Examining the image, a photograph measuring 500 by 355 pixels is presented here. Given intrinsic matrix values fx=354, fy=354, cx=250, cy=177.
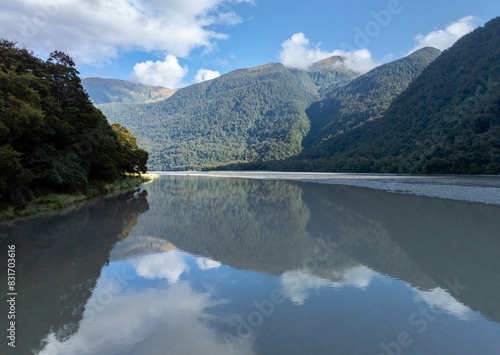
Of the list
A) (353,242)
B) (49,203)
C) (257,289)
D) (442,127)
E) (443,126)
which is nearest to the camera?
(257,289)

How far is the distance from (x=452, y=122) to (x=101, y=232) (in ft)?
343

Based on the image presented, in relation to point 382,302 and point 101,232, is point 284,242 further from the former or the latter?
point 101,232

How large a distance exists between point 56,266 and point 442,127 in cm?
11005

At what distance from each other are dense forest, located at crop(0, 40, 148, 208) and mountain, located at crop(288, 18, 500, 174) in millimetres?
65622

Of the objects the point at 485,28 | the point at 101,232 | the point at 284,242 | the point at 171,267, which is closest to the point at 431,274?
the point at 284,242

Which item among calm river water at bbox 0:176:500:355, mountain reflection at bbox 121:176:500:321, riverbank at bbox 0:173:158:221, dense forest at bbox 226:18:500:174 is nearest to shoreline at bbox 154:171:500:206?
mountain reflection at bbox 121:176:500:321

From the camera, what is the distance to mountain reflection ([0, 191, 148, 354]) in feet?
21.9

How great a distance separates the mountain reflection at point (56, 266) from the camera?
6.68 m

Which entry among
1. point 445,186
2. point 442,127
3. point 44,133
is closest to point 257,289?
point 44,133

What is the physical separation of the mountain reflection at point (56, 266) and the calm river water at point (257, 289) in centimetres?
4

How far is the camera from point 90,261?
11531mm

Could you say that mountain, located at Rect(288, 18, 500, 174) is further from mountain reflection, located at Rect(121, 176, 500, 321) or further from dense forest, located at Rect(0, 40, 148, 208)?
dense forest, located at Rect(0, 40, 148, 208)

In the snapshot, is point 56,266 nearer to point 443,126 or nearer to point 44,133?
point 44,133

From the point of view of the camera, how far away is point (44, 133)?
81.0 feet
